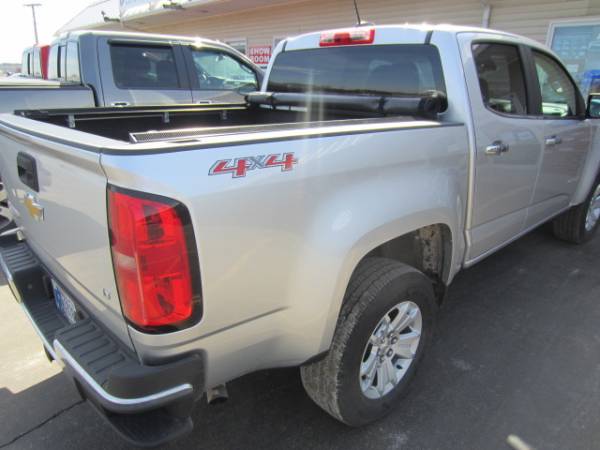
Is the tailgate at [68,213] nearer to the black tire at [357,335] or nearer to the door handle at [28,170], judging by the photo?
the door handle at [28,170]

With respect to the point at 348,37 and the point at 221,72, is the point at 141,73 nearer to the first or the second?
the point at 221,72

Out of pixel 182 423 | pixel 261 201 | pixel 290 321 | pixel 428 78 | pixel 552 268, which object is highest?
pixel 428 78

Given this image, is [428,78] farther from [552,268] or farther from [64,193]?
[552,268]

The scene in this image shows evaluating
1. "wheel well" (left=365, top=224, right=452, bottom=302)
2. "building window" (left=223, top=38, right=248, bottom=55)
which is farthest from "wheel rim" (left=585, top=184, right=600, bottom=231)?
"building window" (left=223, top=38, right=248, bottom=55)

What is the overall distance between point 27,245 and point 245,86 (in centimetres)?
462

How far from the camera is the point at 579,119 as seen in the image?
364 cm

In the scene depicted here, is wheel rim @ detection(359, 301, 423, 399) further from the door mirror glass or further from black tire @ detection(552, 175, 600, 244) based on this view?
black tire @ detection(552, 175, 600, 244)

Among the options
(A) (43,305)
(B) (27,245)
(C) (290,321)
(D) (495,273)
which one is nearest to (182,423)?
(C) (290,321)

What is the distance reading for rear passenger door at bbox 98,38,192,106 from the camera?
5.29 meters

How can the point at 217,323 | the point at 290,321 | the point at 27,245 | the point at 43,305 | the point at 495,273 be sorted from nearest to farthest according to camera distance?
the point at 217,323 → the point at 290,321 → the point at 43,305 → the point at 27,245 → the point at 495,273

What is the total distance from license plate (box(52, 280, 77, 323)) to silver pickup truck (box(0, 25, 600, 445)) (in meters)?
0.02

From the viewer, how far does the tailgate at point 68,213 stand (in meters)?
1.48

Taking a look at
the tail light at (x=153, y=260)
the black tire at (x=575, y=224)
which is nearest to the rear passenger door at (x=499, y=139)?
the black tire at (x=575, y=224)

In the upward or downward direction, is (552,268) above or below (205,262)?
below
